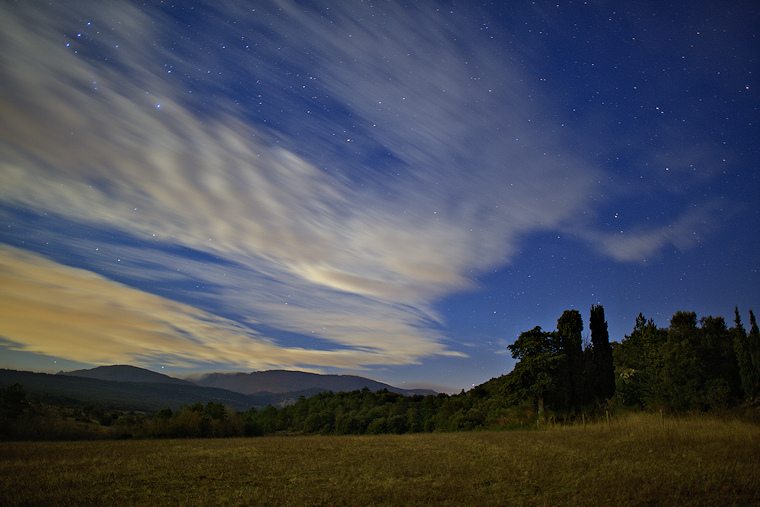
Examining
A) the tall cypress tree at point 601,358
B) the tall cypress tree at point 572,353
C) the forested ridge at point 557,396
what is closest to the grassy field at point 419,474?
the forested ridge at point 557,396

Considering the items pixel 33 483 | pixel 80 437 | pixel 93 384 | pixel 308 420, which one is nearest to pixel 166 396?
pixel 93 384

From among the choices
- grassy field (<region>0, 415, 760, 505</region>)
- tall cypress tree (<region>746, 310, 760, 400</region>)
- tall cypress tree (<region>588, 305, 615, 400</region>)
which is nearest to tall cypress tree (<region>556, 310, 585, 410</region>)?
tall cypress tree (<region>588, 305, 615, 400</region>)

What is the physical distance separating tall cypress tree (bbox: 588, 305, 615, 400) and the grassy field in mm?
24465

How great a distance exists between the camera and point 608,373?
41.1 metres

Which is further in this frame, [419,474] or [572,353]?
[572,353]

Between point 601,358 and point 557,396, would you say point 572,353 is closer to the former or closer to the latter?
point 601,358

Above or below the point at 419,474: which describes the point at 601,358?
above

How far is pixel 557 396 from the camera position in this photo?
35719 mm

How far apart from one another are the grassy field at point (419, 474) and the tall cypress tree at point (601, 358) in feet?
80.3

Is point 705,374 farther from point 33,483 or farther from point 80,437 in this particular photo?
point 80,437

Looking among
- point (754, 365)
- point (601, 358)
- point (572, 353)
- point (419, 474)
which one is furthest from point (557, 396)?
point (419, 474)

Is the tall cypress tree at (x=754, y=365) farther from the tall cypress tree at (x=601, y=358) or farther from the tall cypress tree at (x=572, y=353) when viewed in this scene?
the tall cypress tree at (x=572, y=353)

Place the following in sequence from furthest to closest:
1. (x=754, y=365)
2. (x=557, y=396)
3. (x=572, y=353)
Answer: (x=572, y=353), (x=557, y=396), (x=754, y=365)

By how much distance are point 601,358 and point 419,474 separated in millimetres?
38317
